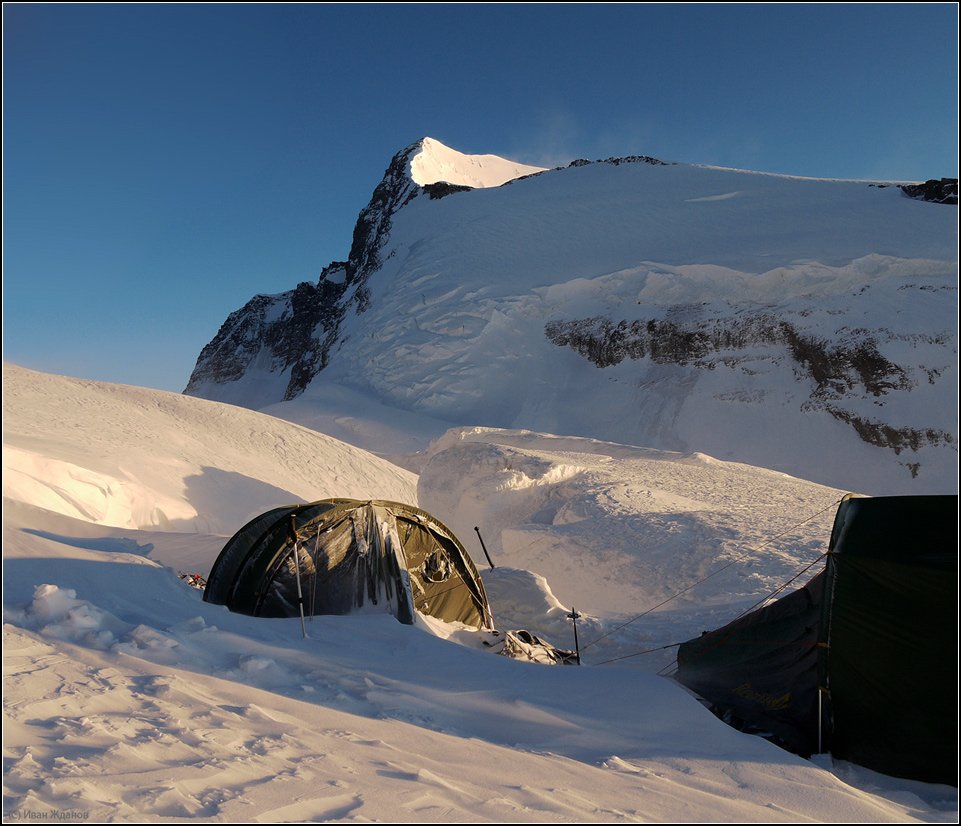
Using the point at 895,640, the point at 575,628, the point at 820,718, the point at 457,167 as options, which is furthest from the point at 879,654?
the point at 457,167

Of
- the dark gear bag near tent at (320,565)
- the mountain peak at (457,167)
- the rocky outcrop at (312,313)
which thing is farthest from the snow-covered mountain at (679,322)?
the dark gear bag near tent at (320,565)

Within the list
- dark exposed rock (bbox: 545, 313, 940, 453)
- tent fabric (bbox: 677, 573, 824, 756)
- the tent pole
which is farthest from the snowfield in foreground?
dark exposed rock (bbox: 545, 313, 940, 453)

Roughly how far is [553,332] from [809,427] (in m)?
13.9

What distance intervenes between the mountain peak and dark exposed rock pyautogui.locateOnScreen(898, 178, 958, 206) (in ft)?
120

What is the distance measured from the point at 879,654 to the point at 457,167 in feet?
251

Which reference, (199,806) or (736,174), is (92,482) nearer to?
(199,806)

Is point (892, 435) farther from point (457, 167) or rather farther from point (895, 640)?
point (457, 167)

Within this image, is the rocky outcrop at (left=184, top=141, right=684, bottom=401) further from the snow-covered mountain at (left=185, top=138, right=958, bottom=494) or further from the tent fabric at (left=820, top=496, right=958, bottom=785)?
the tent fabric at (left=820, top=496, right=958, bottom=785)

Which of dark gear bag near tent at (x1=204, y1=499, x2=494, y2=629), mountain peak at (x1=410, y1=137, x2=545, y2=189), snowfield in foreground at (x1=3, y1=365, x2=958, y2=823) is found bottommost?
snowfield in foreground at (x1=3, y1=365, x2=958, y2=823)

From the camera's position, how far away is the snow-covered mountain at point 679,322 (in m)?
30.5

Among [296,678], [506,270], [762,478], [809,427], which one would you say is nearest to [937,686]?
[296,678]

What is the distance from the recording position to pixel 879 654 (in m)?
5.22

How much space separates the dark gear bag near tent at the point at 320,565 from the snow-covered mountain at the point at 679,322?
988 inches

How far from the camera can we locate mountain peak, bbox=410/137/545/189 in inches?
2596
